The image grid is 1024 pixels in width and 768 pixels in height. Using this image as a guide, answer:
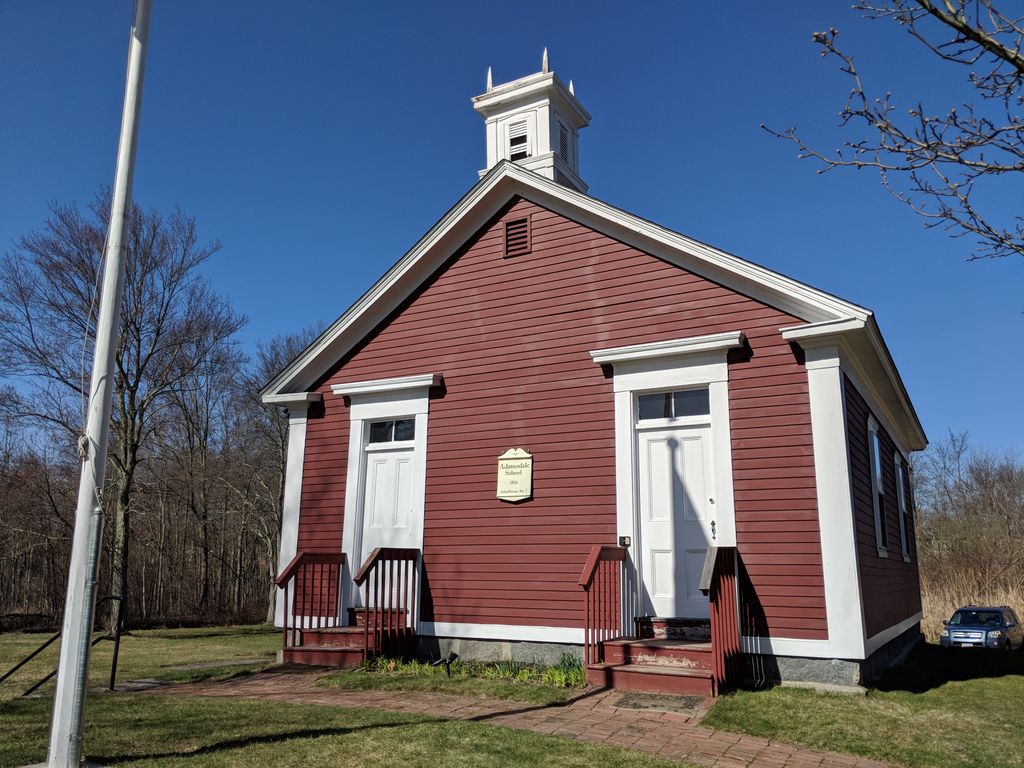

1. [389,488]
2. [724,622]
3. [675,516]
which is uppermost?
[389,488]

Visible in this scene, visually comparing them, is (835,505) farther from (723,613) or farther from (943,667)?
(943,667)

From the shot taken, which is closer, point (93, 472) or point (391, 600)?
point (93, 472)

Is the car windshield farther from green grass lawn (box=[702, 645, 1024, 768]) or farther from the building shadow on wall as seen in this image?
the building shadow on wall

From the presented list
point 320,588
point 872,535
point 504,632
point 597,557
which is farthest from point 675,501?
point 320,588

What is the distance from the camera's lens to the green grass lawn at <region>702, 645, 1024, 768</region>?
214 inches

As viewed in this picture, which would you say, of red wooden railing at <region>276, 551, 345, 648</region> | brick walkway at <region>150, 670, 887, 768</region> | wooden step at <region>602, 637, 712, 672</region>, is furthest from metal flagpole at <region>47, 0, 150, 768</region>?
red wooden railing at <region>276, 551, 345, 648</region>

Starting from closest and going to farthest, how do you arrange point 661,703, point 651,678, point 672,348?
point 661,703, point 651,678, point 672,348

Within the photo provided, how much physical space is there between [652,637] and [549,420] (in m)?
2.74

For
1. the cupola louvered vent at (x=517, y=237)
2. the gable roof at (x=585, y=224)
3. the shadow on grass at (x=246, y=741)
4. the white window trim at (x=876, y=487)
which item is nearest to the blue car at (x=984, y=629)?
the gable roof at (x=585, y=224)

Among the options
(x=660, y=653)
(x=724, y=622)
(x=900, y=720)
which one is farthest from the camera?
(x=660, y=653)

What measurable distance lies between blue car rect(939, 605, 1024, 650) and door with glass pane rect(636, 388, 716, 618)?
9901mm

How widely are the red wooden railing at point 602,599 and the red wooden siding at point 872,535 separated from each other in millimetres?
2434

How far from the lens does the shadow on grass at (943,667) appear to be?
8055 millimetres

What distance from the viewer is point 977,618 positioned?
53.0ft
